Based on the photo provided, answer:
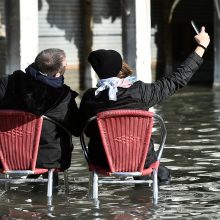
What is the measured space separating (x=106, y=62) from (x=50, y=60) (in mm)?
560

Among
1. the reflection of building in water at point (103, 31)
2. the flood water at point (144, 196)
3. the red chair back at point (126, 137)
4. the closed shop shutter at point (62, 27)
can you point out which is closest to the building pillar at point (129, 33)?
the reflection of building in water at point (103, 31)

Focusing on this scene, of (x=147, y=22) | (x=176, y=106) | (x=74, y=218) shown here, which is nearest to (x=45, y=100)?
(x=74, y=218)

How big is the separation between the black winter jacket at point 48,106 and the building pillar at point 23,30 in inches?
401

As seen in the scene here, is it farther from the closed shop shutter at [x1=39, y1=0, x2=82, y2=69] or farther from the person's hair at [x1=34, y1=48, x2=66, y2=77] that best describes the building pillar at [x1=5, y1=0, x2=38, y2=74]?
the person's hair at [x1=34, y1=48, x2=66, y2=77]

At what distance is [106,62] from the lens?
723 centimetres

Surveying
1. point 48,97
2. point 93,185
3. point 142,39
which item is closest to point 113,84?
point 48,97

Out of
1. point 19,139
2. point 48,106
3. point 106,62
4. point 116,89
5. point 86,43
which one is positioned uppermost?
point 106,62

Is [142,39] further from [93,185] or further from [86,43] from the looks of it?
[93,185]

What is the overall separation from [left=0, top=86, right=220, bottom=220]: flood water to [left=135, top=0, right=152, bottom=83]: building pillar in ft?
26.8

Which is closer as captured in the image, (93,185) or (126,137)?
(126,137)

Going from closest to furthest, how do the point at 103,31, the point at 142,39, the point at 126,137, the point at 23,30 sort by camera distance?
the point at 126,137, the point at 23,30, the point at 142,39, the point at 103,31

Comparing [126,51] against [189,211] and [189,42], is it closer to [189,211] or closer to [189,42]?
[189,42]

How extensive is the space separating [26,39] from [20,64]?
528mm

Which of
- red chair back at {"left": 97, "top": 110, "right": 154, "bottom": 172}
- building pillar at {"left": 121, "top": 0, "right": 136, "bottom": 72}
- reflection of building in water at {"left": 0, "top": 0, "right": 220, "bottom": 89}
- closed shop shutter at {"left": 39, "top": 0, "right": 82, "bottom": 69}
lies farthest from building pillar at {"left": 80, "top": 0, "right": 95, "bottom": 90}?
red chair back at {"left": 97, "top": 110, "right": 154, "bottom": 172}
